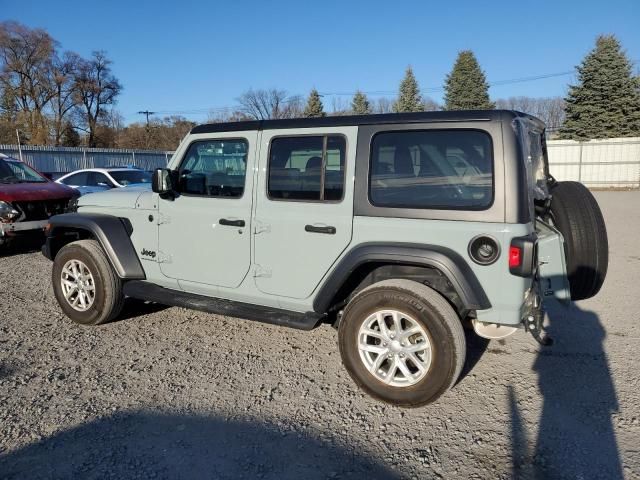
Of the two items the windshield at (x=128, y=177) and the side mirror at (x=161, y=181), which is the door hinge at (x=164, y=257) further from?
the windshield at (x=128, y=177)

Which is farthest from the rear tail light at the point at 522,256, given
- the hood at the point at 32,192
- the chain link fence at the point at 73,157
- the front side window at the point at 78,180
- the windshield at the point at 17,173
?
the chain link fence at the point at 73,157

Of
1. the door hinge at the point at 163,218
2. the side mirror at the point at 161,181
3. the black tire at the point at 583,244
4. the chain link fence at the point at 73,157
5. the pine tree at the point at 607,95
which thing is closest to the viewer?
the black tire at the point at 583,244

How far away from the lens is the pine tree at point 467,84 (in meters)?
37.4

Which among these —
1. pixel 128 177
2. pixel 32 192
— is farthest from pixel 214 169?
pixel 128 177

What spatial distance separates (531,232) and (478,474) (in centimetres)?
150

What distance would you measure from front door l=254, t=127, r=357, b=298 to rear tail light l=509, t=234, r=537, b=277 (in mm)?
1114

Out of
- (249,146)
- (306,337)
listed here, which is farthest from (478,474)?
(249,146)

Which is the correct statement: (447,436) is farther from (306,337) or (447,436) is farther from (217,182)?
(217,182)

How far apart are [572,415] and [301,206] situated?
2364 mm

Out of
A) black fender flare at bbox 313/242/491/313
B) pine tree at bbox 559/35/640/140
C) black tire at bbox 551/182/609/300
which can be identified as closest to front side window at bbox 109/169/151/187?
black fender flare at bbox 313/242/491/313

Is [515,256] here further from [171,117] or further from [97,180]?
[171,117]

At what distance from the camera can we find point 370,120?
3494 mm

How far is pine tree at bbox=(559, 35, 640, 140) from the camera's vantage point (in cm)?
2891

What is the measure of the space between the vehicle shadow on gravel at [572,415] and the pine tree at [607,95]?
29175 mm
